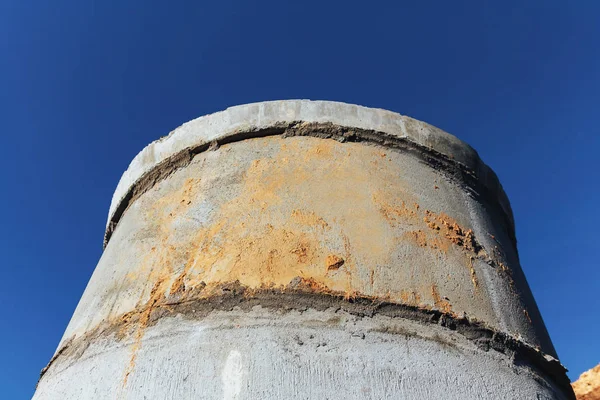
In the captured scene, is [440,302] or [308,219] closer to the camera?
[440,302]

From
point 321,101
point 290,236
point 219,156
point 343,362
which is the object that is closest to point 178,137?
point 219,156

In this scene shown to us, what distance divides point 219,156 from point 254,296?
0.80 m

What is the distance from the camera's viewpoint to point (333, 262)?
172cm

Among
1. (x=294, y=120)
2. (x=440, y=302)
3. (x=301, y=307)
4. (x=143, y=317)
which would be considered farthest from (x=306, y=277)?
(x=294, y=120)

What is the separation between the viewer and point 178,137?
7.68ft

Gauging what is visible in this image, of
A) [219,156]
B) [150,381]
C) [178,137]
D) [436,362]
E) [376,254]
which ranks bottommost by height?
[150,381]

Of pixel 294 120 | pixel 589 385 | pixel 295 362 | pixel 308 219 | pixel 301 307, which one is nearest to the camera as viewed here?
pixel 295 362

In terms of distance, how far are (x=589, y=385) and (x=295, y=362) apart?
39.6 feet

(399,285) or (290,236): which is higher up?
(290,236)

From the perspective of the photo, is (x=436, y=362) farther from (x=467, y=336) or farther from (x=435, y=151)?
(x=435, y=151)

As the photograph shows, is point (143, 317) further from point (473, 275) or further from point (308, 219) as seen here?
point (473, 275)

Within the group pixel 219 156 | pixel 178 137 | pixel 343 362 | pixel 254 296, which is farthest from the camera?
pixel 178 137

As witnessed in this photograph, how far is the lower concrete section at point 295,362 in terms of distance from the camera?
146cm

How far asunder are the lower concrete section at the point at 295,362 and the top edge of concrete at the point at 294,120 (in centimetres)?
92
